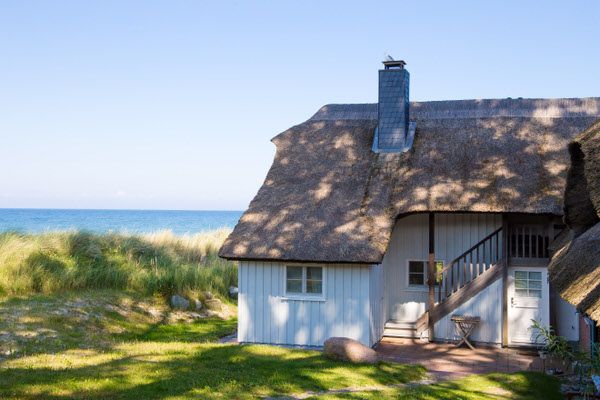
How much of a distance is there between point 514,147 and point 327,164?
15.2 ft

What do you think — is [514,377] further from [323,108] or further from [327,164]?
[323,108]

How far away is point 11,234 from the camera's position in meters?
20.5

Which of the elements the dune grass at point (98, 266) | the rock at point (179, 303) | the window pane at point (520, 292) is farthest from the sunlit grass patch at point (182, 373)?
the dune grass at point (98, 266)

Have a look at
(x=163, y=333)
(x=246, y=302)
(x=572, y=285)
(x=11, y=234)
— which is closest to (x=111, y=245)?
(x=11, y=234)

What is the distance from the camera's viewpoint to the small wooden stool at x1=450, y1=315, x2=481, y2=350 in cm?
1579

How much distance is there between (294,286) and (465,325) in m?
4.16

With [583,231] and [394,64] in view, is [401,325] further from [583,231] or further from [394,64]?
[394,64]

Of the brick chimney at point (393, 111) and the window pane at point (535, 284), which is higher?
the brick chimney at point (393, 111)

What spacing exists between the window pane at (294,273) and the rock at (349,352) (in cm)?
256

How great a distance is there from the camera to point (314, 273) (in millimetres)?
15406

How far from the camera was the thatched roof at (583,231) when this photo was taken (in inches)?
314

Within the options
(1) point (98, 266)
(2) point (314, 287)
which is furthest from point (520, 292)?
(1) point (98, 266)

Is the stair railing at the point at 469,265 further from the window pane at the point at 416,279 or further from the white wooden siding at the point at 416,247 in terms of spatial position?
the window pane at the point at 416,279

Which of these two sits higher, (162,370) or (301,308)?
(301,308)
